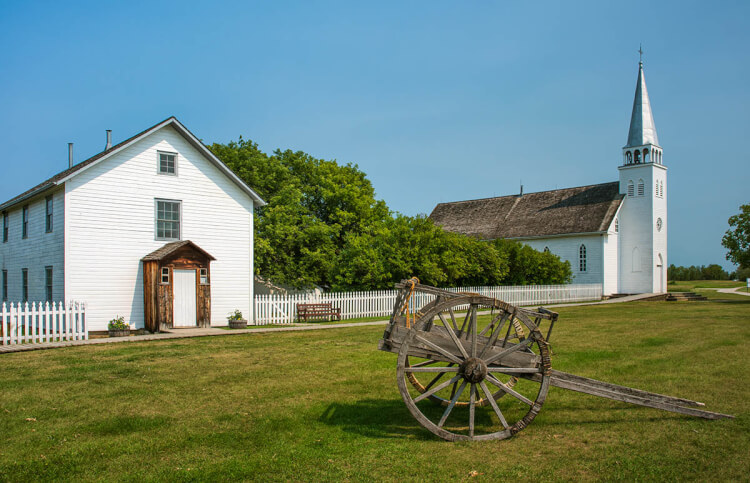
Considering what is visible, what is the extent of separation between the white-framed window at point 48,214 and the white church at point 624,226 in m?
36.0

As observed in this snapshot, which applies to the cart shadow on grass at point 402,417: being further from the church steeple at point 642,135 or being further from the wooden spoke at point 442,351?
the church steeple at point 642,135

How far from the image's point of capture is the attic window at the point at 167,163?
70.5ft

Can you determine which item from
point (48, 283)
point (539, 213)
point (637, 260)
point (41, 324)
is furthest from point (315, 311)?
point (637, 260)

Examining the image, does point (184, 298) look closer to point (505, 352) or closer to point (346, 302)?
point (346, 302)

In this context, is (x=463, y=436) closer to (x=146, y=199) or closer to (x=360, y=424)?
(x=360, y=424)

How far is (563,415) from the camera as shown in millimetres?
7988

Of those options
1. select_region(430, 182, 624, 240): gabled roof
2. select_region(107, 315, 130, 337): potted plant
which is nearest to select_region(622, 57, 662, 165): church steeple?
select_region(430, 182, 624, 240): gabled roof

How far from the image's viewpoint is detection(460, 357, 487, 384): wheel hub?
6.83m

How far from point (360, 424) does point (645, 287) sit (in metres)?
42.2

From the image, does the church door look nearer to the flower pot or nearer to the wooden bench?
the wooden bench

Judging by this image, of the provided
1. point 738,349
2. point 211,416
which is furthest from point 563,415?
point 738,349

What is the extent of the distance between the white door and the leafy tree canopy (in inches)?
336

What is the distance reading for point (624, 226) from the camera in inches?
1770

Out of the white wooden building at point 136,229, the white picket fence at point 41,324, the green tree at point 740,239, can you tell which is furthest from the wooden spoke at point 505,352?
the green tree at point 740,239
